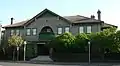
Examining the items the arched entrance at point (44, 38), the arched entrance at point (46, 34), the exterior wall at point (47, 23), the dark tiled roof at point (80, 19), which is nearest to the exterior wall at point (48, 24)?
the exterior wall at point (47, 23)

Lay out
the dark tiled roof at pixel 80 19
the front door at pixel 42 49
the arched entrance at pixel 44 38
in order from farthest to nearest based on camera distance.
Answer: the front door at pixel 42 49, the arched entrance at pixel 44 38, the dark tiled roof at pixel 80 19

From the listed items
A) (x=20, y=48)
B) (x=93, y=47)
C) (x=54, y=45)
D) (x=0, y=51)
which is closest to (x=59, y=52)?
(x=54, y=45)

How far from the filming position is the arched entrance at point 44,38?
5100 cm

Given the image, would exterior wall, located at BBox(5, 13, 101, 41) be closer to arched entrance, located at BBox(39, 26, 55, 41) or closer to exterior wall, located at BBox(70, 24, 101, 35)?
exterior wall, located at BBox(70, 24, 101, 35)

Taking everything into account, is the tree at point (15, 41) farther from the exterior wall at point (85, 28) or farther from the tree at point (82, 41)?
the tree at point (82, 41)

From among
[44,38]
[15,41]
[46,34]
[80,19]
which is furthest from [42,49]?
[80,19]

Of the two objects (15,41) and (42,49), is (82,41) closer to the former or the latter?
(42,49)

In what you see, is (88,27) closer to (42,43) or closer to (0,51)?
(42,43)

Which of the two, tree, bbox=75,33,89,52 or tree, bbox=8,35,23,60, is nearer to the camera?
tree, bbox=75,33,89,52

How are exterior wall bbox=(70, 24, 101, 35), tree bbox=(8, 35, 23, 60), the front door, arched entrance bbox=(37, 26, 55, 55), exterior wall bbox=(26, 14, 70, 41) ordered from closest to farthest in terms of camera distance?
exterior wall bbox=(70, 24, 101, 35) < tree bbox=(8, 35, 23, 60) < arched entrance bbox=(37, 26, 55, 55) < exterior wall bbox=(26, 14, 70, 41) < the front door

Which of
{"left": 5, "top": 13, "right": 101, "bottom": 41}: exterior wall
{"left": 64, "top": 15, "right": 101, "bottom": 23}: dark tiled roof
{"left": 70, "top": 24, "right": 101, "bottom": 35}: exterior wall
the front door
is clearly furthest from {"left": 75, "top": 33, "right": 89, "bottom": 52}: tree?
the front door

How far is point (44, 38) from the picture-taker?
51469 mm

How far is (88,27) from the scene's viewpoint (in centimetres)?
4912

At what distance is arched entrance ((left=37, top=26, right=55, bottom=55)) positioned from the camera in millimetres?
51000
